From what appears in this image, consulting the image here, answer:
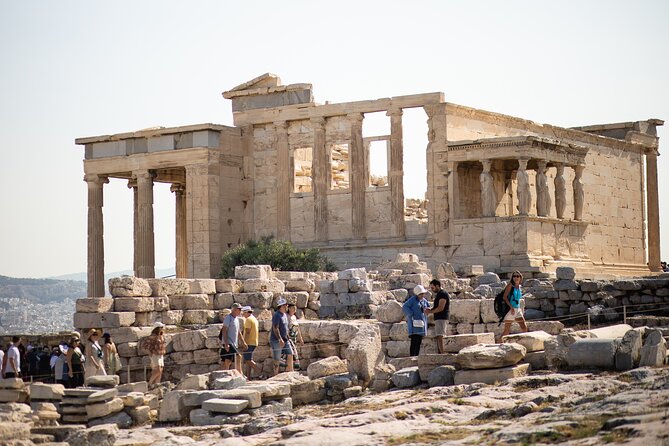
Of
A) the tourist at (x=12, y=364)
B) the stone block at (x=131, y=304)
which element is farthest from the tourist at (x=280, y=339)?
the tourist at (x=12, y=364)

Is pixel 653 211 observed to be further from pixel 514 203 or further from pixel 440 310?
pixel 440 310

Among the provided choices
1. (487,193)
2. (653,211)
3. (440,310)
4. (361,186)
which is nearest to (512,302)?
(440,310)

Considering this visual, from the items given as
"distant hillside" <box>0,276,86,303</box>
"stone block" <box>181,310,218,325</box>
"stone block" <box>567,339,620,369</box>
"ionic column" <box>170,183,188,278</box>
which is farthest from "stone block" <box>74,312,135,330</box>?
"distant hillside" <box>0,276,86,303</box>

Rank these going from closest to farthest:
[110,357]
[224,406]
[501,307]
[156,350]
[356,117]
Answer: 1. [224,406]
2. [501,307]
3. [110,357]
4. [156,350]
5. [356,117]

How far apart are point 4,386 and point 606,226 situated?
23428mm

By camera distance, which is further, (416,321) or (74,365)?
(74,365)

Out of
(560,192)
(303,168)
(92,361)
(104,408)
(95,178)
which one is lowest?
(104,408)

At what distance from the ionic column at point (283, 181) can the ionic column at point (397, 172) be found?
116 inches

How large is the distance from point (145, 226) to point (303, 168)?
4341mm

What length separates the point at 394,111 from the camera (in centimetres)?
3491

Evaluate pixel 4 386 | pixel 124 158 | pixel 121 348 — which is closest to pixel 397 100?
pixel 124 158

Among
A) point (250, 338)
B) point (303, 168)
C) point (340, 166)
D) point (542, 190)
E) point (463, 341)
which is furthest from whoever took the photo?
point (340, 166)

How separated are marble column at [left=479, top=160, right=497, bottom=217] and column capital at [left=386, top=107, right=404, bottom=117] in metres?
2.64

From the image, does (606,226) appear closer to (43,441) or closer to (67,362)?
(67,362)
